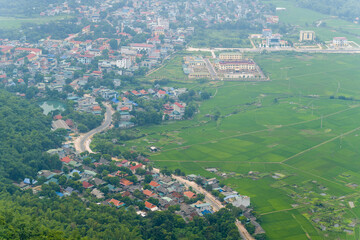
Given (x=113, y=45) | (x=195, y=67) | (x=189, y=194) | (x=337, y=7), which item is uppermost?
(x=337, y=7)

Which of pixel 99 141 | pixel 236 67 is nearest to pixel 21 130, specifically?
pixel 99 141

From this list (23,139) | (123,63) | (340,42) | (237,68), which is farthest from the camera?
(340,42)

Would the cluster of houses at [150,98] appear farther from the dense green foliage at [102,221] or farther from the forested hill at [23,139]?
the dense green foliage at [102,221]

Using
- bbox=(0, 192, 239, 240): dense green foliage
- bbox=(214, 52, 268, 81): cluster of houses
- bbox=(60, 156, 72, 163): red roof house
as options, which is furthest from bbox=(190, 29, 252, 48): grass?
bbox=(0, 192, 239, 240): dense green foliage

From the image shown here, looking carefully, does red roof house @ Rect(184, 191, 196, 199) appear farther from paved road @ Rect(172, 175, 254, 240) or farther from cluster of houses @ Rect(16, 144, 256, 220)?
paved road @ Rect(172, 175, 254, 240)

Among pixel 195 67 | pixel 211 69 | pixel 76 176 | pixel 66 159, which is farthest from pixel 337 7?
pixel 76 176

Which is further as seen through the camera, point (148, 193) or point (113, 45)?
point (113, 45)

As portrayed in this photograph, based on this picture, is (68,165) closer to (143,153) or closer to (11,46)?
(143,153)

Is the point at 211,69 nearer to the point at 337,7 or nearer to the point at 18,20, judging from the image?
the point at 18,20
